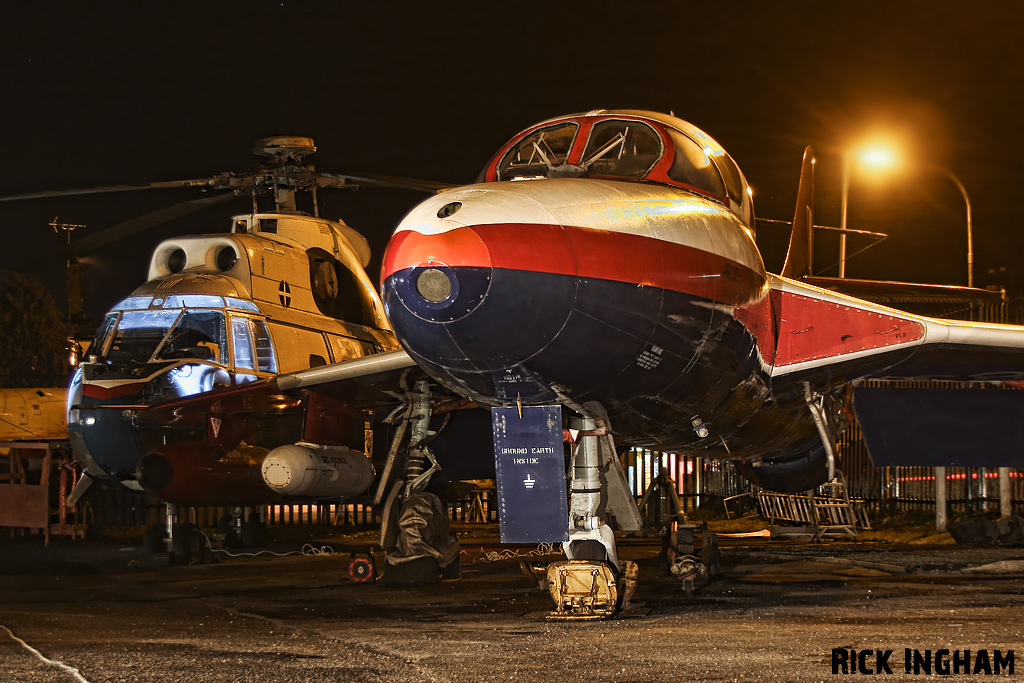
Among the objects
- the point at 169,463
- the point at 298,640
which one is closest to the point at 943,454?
the point at 298,640

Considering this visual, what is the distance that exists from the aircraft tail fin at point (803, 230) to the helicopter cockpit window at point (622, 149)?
4835mm

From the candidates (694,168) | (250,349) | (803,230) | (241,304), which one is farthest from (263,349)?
(694,168)

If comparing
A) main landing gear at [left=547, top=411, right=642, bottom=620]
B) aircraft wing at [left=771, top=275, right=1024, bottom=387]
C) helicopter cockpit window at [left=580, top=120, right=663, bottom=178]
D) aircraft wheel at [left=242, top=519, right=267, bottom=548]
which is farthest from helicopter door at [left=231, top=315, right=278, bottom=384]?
aircraft wing at [left=771, top=275, right=1024, bottom=387]

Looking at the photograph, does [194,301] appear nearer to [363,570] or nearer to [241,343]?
[241,343]

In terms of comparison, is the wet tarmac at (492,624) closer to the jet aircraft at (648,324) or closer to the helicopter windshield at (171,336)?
the jet aircraft at (648,324)

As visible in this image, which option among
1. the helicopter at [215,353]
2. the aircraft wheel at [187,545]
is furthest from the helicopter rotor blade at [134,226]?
the aircraft wheel at [187,545]

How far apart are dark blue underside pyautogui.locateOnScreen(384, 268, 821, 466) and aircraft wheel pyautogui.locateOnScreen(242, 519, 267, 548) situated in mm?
11210

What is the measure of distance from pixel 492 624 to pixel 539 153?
3394 mm

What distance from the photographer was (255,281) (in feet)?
45.3

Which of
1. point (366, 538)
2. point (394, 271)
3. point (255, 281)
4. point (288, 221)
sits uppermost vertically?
point (288, 221)

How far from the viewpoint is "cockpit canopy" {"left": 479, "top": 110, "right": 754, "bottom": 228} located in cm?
744

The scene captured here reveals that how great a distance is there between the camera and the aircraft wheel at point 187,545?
1470 centimetres

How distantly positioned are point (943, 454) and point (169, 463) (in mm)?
7995

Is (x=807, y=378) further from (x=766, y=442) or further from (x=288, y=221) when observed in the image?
(x=288, y=221)
